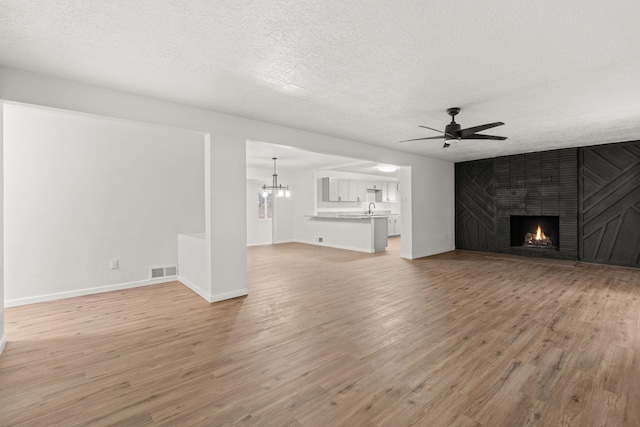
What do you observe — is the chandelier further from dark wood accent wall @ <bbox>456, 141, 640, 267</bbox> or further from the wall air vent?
dark wood accent wall @ <bbox>456, 141, 640, 267</bbox>

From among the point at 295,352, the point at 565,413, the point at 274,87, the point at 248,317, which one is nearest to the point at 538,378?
the point at 565,413

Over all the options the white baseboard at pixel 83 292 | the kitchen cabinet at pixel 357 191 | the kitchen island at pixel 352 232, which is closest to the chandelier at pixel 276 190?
the kitchen island at pixel 352 232

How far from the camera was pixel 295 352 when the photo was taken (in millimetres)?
2566

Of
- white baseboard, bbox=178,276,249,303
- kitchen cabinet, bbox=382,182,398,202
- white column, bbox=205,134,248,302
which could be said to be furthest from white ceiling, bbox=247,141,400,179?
kitchen cabinet, bbox=382,182,398,202

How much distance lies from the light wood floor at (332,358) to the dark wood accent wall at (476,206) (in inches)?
136

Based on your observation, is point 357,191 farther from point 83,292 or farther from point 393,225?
point 83,292

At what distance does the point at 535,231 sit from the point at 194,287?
26.4ft

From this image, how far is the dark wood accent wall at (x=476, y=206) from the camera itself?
7.82m

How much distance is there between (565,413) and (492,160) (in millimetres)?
7212

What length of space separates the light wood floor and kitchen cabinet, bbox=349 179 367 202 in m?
6.73

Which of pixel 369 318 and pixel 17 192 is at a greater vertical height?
pixel 17 192

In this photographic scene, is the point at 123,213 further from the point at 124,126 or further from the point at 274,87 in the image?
the point at 274,87

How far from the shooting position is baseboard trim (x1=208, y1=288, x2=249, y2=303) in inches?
156

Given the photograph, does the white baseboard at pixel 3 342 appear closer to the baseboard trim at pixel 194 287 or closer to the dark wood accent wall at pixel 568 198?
the baseboard trim at pixel 194 287
